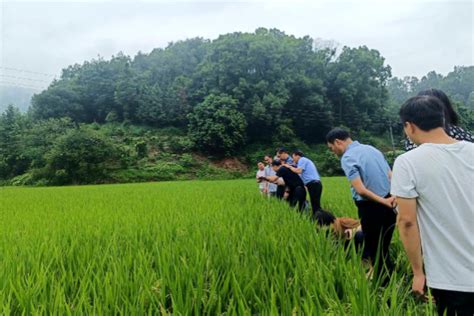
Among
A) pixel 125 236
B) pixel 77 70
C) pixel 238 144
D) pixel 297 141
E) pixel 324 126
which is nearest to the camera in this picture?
pixel 125 236

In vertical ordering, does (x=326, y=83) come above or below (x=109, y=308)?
above

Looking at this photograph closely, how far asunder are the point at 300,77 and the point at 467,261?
34662 millimetres

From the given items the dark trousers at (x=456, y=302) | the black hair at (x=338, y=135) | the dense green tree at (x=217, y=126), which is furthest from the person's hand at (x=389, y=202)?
the dense green tree at (x=217, y=126)

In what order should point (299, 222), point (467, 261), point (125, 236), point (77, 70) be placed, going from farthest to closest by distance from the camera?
point (77, 70) < point (299, 222) < point (125, 236) < point (467, 261)

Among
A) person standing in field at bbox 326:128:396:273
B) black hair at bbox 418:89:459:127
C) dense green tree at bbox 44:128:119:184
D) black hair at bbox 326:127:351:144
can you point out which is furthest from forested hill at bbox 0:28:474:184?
black hair at bbox 418:89:459:127

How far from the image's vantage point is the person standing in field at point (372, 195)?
99.8 inches

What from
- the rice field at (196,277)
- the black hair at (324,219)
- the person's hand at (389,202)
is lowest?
the black hair at (324,219)

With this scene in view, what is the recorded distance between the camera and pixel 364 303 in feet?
4.49

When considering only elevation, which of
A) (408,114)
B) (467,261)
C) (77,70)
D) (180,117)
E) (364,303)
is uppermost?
(77,70)

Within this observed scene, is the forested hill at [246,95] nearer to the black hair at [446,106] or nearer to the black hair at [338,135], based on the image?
the black hair at [338,135]

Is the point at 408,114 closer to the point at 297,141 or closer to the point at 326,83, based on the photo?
the point at 297,141

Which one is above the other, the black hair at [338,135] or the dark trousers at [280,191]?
the black hair at [338,135]

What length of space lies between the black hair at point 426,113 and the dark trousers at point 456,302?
65 centimetres

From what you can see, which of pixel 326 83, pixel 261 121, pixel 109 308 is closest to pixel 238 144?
pixel 261 121
